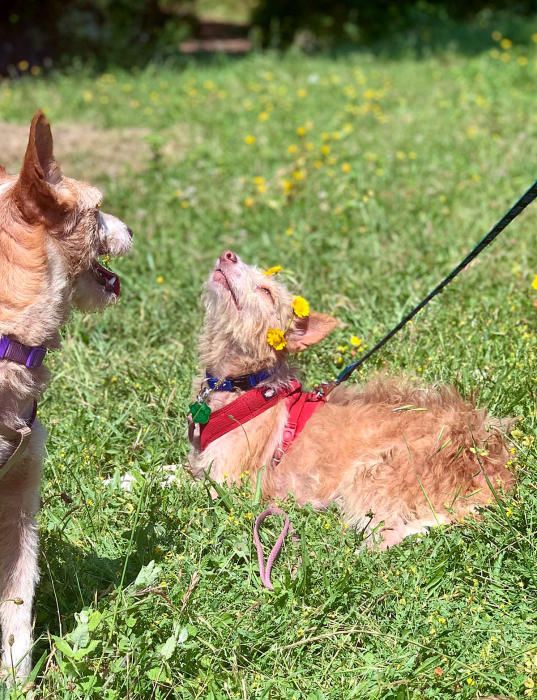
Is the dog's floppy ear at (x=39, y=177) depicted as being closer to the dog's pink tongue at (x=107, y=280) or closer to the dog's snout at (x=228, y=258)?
the dog's pink tongue at (x=107, y=280)

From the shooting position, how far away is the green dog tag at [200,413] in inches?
155

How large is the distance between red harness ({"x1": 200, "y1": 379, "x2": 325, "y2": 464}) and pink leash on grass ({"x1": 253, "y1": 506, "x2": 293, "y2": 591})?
448 millimetres

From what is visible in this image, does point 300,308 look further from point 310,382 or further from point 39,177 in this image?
point 39,177

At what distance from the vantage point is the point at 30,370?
286 centimetres

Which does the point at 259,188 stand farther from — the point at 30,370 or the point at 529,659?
the point at 529,659

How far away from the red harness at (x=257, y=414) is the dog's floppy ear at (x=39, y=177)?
4.80 ft

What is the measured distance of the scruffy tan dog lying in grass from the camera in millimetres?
3592

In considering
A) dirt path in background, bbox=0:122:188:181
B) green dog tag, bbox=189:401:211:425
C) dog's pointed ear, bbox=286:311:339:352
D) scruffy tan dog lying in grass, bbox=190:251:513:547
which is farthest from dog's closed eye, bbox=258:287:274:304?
dirt path in background, bbox=0:122:188:181

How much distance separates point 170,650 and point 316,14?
1815 cm

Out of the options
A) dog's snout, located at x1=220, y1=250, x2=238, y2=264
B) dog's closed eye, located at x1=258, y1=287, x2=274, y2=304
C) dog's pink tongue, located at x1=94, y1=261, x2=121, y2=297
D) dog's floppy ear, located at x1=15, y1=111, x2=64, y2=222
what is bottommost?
dog's closed eye, located at x1=258, y1=287, x2=274, y2=304

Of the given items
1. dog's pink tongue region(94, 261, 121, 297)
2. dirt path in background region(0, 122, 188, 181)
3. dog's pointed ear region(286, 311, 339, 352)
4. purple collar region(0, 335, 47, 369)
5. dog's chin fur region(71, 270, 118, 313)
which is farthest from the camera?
dirt path in background region(0, 122, 188, 181)

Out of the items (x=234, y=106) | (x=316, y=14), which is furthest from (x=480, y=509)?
(x=316, y=14)

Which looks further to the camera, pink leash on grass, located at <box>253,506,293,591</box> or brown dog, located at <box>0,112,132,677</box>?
pink leash on grass, located at <box>253,506,293,591</box>

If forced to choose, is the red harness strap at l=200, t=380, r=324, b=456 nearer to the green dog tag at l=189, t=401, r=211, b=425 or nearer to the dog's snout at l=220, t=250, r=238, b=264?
the green dog tag at l=189, t=401, r=211, b=425
